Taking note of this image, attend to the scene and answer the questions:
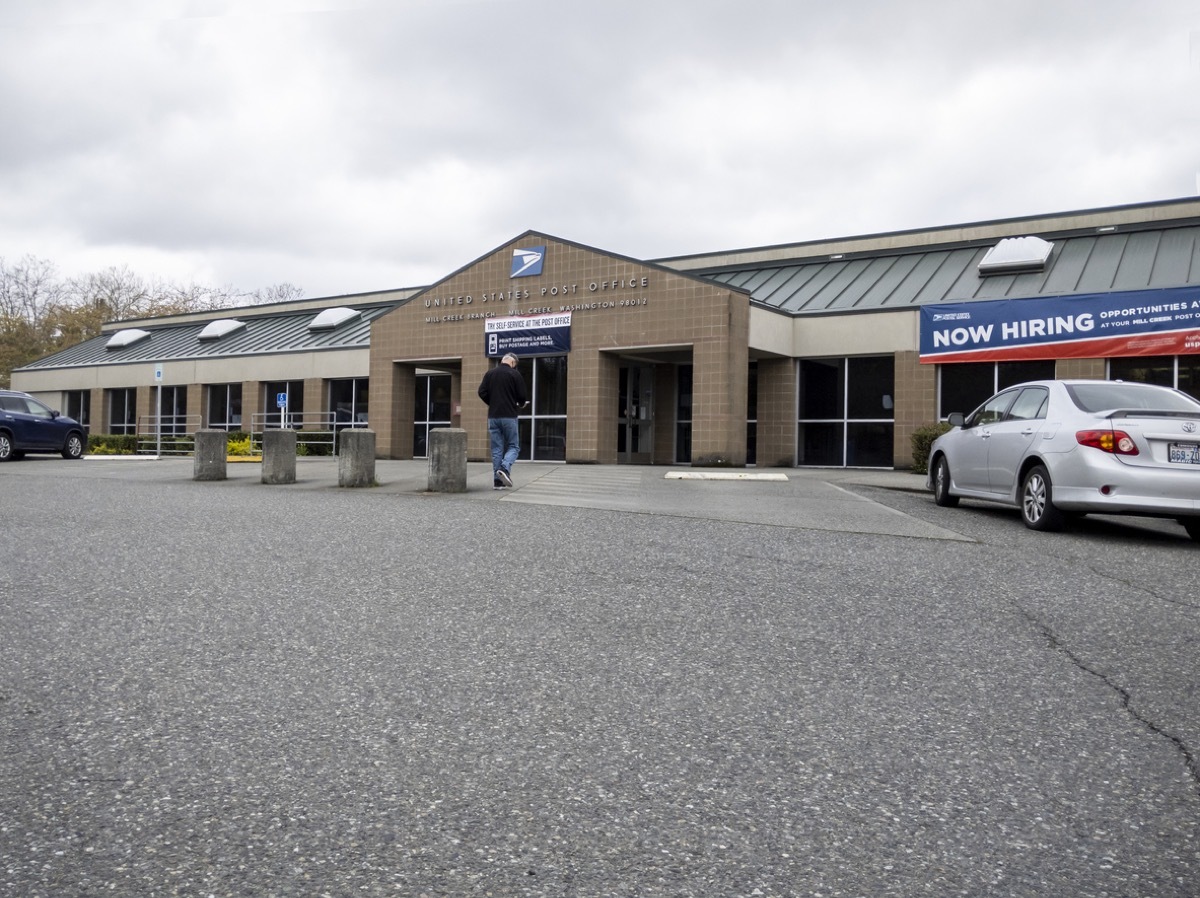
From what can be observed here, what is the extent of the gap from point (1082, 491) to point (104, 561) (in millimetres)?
8045

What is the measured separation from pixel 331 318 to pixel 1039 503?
31.4 m

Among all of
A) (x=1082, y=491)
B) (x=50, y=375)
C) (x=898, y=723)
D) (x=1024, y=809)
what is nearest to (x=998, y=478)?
(x=1082, y=491)

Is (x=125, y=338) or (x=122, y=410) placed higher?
(x=125, y=338)

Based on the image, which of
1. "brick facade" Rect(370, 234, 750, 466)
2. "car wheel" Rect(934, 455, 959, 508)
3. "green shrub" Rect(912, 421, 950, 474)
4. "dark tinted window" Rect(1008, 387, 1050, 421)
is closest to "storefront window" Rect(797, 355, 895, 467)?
"brick facade" Rect(370, 234, 750, 466)

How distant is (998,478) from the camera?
1073 cm

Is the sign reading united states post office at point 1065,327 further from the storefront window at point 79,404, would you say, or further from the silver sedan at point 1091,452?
the storefront window at point 79,404

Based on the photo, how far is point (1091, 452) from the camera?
917 centimetres

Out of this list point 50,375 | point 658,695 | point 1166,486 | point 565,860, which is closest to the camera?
point 565,860

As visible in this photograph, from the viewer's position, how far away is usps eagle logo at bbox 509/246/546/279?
998 inches

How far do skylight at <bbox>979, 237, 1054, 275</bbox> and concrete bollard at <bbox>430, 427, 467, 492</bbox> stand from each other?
16.0m

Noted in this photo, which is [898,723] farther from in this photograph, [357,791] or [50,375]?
[50,375]

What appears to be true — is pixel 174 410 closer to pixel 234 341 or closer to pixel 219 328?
pixel 234 341

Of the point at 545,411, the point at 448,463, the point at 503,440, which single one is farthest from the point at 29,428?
the point at 448,463

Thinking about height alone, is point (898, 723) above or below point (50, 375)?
below
